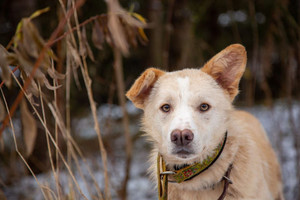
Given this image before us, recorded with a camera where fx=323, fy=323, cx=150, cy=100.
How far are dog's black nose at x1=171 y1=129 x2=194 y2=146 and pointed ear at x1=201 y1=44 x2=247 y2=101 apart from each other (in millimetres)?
632

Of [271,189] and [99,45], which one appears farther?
[271,189]

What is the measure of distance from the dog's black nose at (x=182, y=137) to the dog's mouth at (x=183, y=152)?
0.13 ft

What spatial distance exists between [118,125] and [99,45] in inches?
227

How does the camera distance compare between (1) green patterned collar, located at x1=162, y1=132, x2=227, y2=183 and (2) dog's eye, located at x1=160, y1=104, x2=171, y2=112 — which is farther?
(2) dog's eye, located at x1=160, y1=104, x2=171, y2=112

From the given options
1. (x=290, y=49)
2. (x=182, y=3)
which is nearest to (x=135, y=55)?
(x=182, y=3)

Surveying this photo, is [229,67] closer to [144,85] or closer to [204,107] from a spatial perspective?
[204,107]

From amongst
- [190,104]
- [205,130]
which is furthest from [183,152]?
[190,104]

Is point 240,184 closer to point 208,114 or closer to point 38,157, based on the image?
point 208,114

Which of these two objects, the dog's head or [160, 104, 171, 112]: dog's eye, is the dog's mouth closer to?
the dog's head

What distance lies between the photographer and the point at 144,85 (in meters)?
2.29

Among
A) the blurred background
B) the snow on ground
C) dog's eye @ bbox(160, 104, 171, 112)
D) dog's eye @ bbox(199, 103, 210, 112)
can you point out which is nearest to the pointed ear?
dog's eye @ bbox(199, 103, 210, 112)

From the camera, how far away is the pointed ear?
221 cm

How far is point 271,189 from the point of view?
287cm

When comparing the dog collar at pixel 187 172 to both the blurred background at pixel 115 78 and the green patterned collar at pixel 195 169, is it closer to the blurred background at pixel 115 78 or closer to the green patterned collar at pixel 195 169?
the green patterned collar at pixel 195 169
